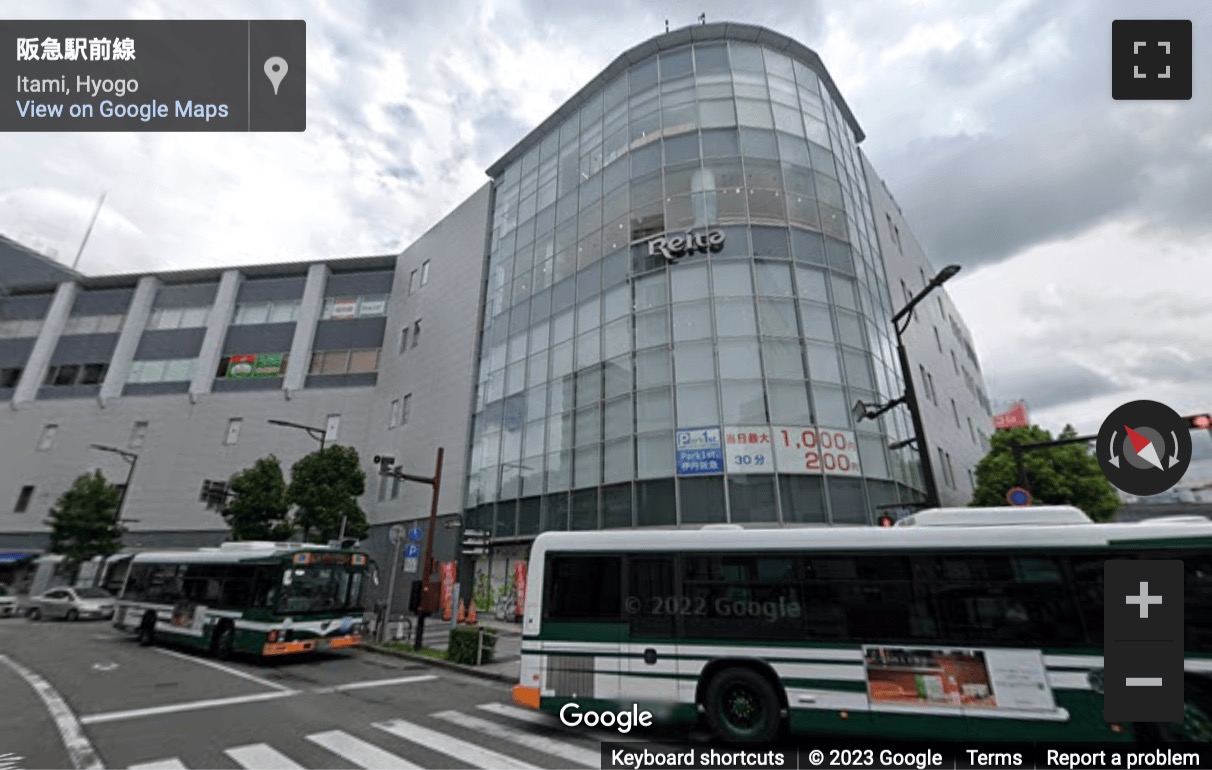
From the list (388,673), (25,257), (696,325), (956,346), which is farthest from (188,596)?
(25,257)

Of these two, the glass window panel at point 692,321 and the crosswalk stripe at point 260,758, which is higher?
the glass window panel at point 692,321

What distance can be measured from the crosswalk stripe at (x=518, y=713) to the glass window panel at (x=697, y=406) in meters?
10.8

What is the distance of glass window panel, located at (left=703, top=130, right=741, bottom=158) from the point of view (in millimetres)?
21219

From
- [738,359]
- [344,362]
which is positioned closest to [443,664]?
[738,359]

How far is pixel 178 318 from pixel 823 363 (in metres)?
46.0

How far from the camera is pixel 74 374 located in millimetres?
39375

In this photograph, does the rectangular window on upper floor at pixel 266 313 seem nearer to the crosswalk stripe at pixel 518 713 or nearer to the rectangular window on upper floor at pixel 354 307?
the rectangular window on upper floor at pixel 354 307

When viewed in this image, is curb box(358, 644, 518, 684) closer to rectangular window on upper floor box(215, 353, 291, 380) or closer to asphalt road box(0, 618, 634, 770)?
asphalt road box(0, 618, 634, 770)

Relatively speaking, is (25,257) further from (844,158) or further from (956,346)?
(956,346)

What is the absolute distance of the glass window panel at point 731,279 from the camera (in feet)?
62.6

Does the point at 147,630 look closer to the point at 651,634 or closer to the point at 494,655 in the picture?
A: the point at 494,655

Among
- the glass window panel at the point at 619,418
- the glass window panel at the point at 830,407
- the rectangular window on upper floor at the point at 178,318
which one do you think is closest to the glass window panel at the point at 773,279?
the glass window panel at the point at 830,407

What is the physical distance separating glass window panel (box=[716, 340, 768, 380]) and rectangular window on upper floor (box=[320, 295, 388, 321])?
91.9 ft

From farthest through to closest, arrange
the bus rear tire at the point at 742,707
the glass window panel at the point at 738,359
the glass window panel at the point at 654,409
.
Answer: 1. the glass window panel at the point at 654,409
2. the glass window panel at the point at 738,359
3. the bus rear tire at the point at 742,707
